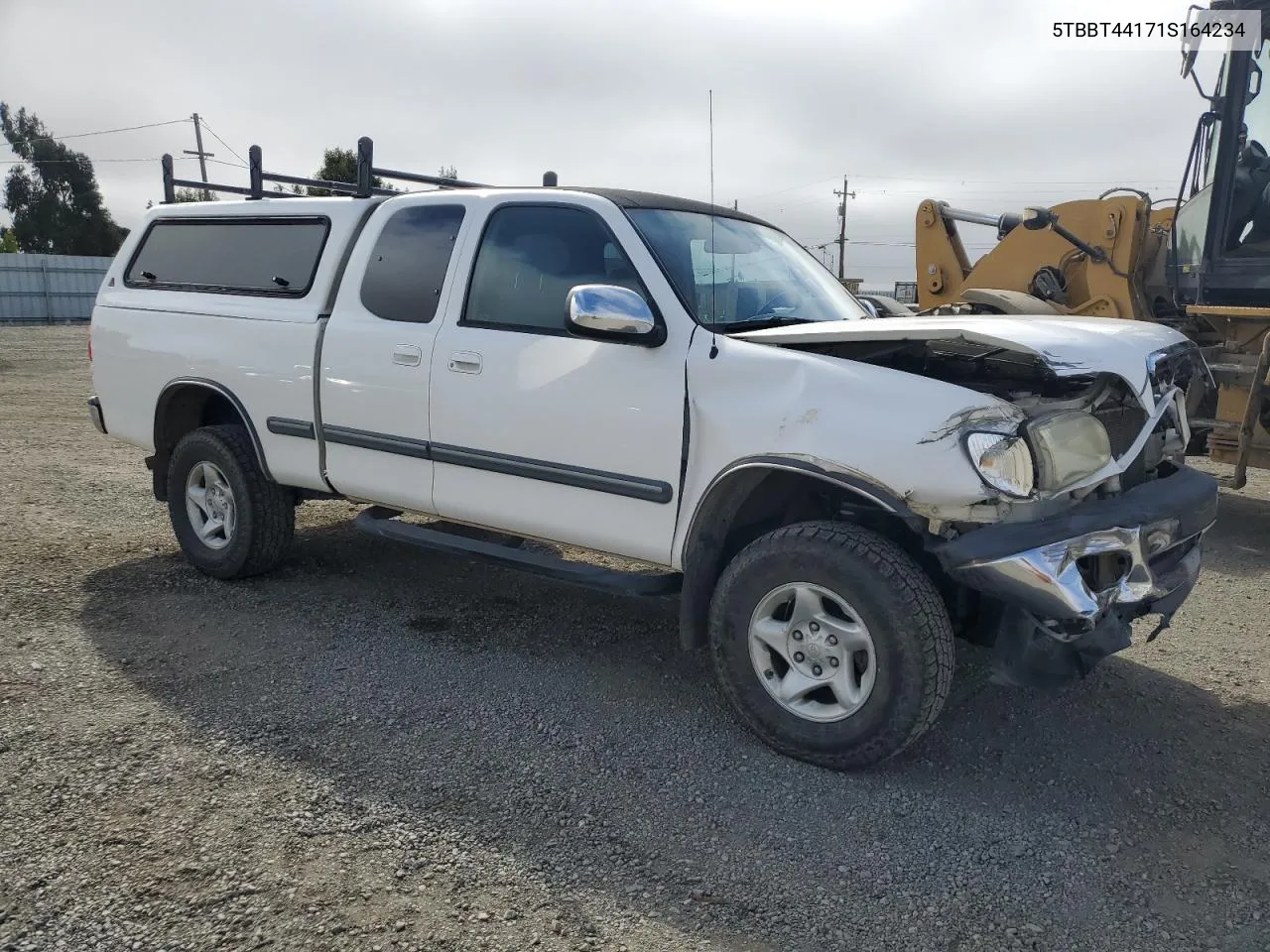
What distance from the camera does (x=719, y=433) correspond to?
11.4 ft

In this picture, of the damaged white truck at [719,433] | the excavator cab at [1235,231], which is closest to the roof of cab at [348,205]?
the damaged white truck at [719,433]

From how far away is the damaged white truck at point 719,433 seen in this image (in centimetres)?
309

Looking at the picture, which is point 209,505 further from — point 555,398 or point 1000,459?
point 1000,459

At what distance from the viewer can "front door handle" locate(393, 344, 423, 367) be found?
4289mm

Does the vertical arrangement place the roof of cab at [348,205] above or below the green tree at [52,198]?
below

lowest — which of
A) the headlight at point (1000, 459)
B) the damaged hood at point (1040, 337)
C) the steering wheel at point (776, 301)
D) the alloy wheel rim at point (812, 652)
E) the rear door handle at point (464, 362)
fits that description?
the alloy wheel rim at point (812, 652)

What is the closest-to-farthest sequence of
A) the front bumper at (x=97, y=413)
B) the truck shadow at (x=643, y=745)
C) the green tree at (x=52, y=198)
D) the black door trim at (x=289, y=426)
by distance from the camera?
the truck shadow at (x=643, y=745) → the black door trim at (x=289, y=426) → the front bumper at (x=97, y=413) → the green tree at (x=52, y=198)

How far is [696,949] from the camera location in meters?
2.46

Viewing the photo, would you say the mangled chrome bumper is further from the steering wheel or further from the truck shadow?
the steering wheel

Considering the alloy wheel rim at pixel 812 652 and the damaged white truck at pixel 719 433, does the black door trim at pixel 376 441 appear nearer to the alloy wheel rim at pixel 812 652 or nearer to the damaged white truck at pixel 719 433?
the damaged white truck at pixel 719 433

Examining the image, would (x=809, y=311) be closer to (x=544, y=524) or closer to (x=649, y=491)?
(x=649, y=491)

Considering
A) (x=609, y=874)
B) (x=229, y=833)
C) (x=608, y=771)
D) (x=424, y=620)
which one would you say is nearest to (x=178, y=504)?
(x=424, y=620)

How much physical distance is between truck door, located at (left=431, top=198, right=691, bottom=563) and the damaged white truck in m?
0.01

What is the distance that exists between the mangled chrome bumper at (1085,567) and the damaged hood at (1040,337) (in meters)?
0.46
